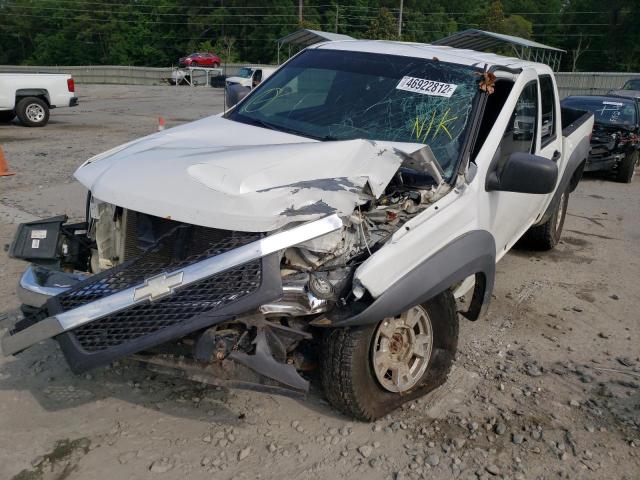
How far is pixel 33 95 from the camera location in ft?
47.3

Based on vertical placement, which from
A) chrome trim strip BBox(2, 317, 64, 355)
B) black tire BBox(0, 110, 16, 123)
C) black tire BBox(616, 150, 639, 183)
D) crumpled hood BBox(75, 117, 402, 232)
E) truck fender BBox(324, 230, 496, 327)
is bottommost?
black tire BBox(0, 110, 16, 123)

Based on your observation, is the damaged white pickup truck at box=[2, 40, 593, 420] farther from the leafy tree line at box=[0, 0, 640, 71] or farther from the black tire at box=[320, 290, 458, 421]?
the leafy tree line at box=[0, 0, 640, 71]

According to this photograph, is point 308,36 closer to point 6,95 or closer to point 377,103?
point 6,95

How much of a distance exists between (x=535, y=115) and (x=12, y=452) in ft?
13.6

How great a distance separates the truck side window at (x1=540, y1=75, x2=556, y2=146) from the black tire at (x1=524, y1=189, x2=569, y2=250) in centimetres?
100

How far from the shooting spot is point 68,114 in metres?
17.9

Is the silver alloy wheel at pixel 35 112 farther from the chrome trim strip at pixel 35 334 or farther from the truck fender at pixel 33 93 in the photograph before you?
the chrome trim strip at pixel 35 334

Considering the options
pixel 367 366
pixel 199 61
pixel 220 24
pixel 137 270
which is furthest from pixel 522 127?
pixel 220 24

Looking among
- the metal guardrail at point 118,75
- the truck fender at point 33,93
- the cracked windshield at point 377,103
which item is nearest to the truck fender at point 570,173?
the cracked windshield at point 377,103

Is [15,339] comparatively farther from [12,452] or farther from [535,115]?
[535,115]

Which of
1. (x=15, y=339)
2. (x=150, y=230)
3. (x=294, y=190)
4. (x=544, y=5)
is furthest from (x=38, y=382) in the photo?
(x=544, y=5)

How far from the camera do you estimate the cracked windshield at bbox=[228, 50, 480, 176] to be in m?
3.73

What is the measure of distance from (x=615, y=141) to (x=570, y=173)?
5361 millimetres

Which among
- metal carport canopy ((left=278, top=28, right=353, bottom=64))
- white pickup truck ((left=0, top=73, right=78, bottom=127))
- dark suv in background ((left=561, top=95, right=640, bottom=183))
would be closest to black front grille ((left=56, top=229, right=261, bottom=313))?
dark suv in background ((left=561, top=95, right=640, bottom=183))
